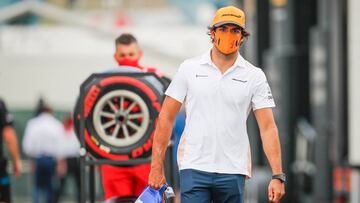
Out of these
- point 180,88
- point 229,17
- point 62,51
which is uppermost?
point 62,51

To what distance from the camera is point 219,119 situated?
29.5ft

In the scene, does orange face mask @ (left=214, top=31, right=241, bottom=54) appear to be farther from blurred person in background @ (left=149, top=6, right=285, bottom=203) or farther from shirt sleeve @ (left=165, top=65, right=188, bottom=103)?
shirt sleeve @ (left=165, top=65, right=188, bottom=103)

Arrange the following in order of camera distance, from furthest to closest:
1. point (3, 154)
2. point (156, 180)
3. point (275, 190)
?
point (3, 154), point (156, 180), point (275, 190)

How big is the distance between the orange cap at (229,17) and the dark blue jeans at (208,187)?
1049mm

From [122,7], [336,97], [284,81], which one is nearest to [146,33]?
[122,7]

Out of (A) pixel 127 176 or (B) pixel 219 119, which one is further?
(A) pixel 127 176

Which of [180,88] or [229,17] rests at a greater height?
[229,17]

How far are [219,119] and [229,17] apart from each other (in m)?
0.71

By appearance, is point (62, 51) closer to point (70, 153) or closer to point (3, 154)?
point (70, 153)

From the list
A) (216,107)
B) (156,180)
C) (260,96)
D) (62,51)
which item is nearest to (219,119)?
(216,107)

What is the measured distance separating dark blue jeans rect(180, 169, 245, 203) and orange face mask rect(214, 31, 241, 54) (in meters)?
0.87

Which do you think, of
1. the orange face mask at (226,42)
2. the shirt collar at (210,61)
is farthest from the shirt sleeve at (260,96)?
the orange face mask at (226,42)

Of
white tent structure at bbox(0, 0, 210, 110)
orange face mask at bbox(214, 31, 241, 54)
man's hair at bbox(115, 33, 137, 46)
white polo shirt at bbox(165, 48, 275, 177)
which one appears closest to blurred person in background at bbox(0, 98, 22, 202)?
man's hair at bbox(115, 33, 137, 46)

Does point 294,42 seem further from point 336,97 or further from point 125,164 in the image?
point 125,164
